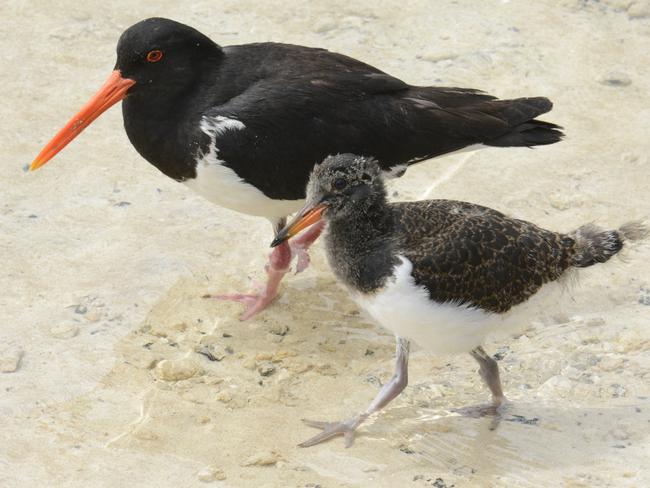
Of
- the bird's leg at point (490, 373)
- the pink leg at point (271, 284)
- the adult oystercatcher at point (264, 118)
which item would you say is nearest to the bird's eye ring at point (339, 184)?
the adult oystercatcher at point (264, 118)

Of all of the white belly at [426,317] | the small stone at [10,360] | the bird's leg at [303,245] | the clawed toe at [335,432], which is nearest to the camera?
the white belly at [426,317]

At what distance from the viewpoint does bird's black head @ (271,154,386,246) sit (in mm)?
5383

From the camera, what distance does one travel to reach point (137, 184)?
757 centimetres

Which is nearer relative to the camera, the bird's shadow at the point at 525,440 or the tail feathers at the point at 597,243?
the bird's shadow at the point at 525,440

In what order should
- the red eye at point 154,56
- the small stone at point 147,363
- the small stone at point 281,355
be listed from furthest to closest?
the red eye at point 154,56
the small stone at point 281,355
the small stone at point 147,363

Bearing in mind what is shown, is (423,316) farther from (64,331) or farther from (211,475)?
(64,331)

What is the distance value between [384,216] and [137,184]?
261 cm

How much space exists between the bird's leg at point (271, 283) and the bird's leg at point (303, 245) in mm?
212

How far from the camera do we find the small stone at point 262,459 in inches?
212

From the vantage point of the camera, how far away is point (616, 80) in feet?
28.0

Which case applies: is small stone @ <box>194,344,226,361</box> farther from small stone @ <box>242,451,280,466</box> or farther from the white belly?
the white belly

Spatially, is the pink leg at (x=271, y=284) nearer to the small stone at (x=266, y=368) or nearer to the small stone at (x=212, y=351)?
the small stone at (x=212, y=351)

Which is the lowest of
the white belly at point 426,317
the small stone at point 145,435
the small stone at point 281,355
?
the small stone at point 145,435

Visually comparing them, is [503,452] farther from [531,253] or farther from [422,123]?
[422,123]
